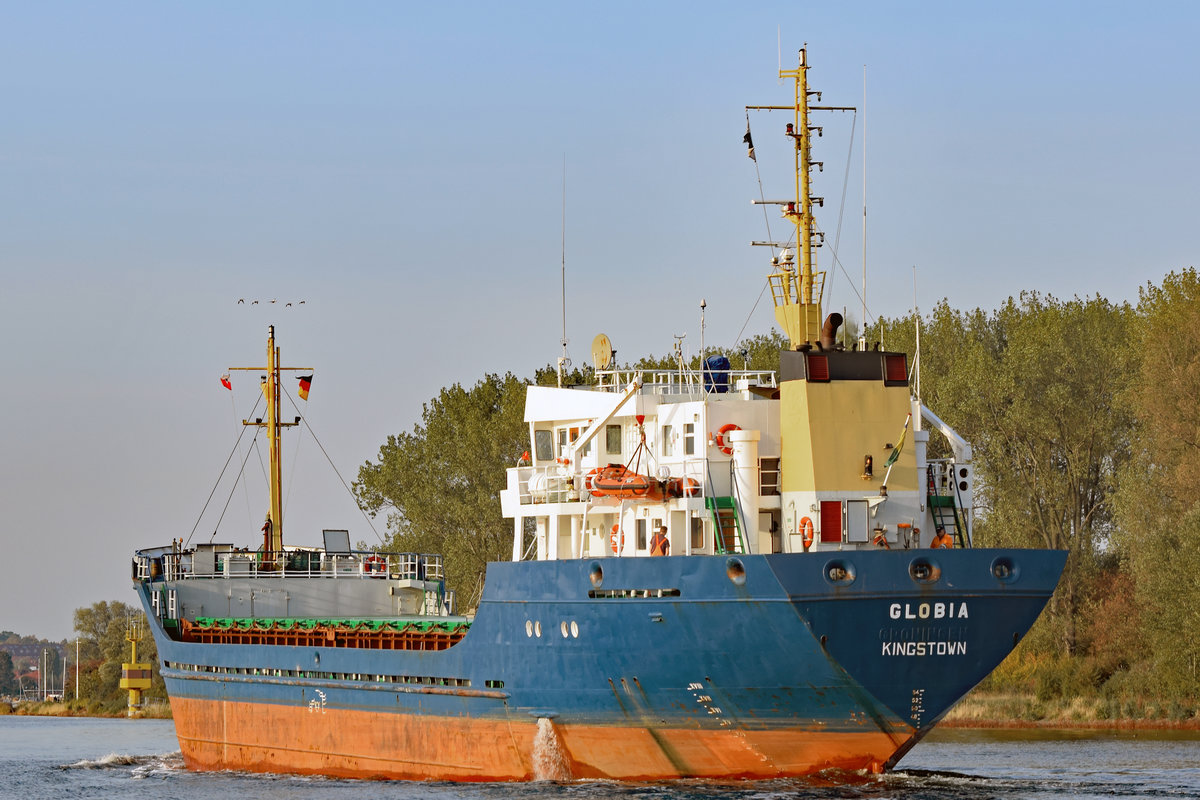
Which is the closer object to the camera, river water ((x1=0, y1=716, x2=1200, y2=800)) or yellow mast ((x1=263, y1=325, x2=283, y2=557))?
river water ((x1=0, y1=716, x2=1200, y2=800))

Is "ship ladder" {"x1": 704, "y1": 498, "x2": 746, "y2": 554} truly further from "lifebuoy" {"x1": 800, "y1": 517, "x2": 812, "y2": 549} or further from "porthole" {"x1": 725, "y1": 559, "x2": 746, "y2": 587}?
"porthole" {"x1": 725, "y1": 559, "x2": 746, "y2": 587}

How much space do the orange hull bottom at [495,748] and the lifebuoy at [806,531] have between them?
2.90 meters

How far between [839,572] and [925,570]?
4.49ft

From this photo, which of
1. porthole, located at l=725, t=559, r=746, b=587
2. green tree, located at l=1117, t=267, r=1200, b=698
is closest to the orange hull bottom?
porthole, located at l=725, t=559, r=746, b=587

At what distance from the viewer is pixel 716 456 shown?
28.0 meters

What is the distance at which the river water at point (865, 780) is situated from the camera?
26422mm

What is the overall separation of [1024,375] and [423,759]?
28.5 m

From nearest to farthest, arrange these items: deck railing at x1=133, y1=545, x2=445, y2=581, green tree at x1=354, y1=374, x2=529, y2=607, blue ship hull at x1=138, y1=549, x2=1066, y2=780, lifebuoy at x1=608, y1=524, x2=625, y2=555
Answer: blue ship hull at x1=138, y1=549, x2=1066, y2=780
lifebuoy at x1=608, y1=524, x2=625, y2=555
deck railing at x1=133, y1=545, x2=445, y2=581
green tree at x1=354, y1=374, x2=529, y2=607

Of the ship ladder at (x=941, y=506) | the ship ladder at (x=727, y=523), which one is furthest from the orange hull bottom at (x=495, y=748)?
→ the ship ladder at (x=941, y=506)

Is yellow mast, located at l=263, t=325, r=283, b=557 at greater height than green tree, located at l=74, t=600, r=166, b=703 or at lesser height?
greater

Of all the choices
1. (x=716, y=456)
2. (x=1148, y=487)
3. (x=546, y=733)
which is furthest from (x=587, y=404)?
(x=1148, y=487)

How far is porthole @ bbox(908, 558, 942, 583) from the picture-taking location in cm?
2545

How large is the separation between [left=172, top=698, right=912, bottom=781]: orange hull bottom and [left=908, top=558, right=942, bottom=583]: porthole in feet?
8.90

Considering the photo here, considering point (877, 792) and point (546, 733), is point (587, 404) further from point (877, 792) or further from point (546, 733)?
point (877, 792)
